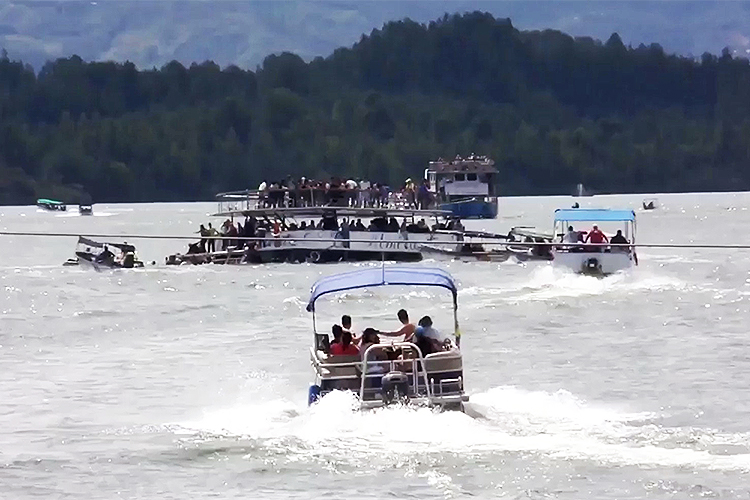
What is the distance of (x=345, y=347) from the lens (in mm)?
24688

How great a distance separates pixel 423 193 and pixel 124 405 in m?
42.9

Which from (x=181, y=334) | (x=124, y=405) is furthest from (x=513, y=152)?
(x=124, y=405)

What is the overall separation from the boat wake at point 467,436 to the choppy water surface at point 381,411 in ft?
0.14

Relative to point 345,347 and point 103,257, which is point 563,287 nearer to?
point 103,257

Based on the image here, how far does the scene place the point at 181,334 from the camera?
139ft

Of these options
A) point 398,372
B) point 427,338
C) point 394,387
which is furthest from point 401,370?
point 427,338

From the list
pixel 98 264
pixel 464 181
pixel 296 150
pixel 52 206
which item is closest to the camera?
pixel 98 264

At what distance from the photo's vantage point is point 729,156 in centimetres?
19900

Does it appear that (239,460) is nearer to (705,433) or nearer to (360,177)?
(705,433)

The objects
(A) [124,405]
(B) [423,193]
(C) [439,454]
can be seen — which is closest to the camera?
(C) [439,454]

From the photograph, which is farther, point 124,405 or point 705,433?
point 124,405

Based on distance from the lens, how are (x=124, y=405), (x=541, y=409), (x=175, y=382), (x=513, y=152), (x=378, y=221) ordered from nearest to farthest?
1. (x=541, y=409)
2. (x=124, y=405)
3. (x=175, y=382)
4. (x=378, y=221)
5. (x=513, y=152)

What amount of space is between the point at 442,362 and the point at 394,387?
856 millimetres

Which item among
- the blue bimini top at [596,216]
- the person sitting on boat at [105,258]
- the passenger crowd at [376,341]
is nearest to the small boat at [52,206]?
the person sitting on boat at [105,258]
